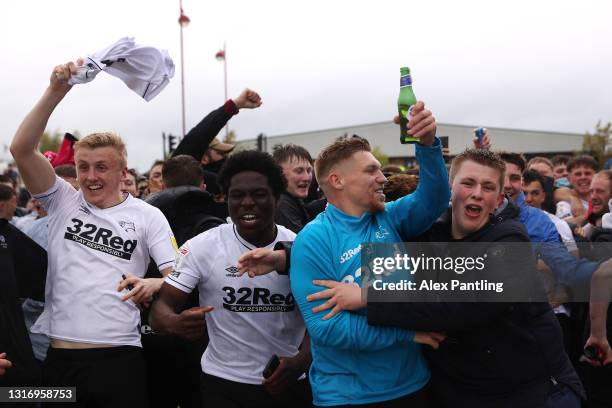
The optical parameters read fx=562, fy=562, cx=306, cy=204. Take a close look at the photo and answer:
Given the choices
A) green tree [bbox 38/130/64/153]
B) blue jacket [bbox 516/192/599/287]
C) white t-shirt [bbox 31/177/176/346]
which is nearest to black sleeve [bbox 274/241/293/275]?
white t-shirt [bbox 31/177/176/346]

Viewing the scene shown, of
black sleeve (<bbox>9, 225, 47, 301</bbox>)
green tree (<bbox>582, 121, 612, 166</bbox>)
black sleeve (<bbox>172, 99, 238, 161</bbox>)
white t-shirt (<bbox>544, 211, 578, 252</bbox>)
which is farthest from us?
green tree (<bbox>582, 121, 612, 166</bbox>)

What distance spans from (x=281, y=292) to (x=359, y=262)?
632 millimetres

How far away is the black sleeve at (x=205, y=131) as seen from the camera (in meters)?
5.14

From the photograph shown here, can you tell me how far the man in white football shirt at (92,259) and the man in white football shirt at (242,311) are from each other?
1.28ft

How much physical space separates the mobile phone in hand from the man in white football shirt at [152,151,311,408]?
19 millimetres

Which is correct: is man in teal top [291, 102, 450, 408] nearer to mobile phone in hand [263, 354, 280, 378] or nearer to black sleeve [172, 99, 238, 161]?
mobile phone in hand [263, 354, 280, 378]

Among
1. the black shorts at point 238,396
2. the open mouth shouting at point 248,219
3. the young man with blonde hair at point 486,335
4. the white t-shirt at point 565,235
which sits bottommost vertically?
the black shorts at point 238,396

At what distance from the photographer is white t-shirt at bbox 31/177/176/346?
11.1 ft

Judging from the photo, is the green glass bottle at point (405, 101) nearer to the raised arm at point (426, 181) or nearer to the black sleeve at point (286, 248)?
the raised arm at point (426, 181)

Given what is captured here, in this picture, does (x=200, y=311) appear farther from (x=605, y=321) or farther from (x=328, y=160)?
(x=605, y=321)

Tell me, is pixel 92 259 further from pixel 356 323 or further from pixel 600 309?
pixel 600 309

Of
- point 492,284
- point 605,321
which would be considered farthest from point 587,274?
point 492,284

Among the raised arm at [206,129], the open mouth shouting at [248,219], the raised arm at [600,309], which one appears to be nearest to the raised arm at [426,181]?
the open mouth shouting at [248,219]

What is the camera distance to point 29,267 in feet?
11.4
